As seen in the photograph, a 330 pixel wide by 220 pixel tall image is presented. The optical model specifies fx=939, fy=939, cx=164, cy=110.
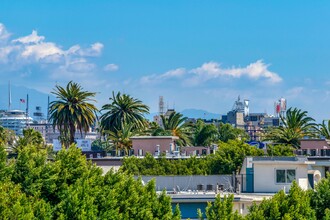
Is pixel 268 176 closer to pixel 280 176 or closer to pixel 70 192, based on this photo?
pixel 280 176

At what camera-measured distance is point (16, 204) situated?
152 feet

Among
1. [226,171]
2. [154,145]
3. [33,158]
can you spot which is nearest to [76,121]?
[154,145]

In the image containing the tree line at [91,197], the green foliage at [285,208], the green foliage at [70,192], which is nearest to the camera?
the green foliage at [70,192]

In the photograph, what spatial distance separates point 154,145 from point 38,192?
70068mm

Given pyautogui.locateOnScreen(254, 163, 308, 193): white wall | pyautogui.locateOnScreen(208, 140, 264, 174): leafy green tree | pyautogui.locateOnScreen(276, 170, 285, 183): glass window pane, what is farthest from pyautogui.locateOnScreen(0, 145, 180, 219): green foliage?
pyautogui.locateOnScreen(208, 140, 264, 174): leafy green tree

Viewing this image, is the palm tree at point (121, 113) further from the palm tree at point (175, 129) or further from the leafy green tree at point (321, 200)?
the leafy green tree at point (321, 200)

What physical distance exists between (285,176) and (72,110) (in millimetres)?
53204

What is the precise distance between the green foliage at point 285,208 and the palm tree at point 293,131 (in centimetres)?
7528

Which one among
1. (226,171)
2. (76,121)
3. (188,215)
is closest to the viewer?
(188,215)

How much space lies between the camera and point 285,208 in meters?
49.9

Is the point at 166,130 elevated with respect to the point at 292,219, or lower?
elevated

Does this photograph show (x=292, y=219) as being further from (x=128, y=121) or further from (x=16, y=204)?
(x=128, y=121)

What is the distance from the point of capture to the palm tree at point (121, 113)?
129 m

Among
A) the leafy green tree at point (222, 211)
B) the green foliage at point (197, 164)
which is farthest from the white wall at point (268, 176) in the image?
the green foliage at point (197, 164)
